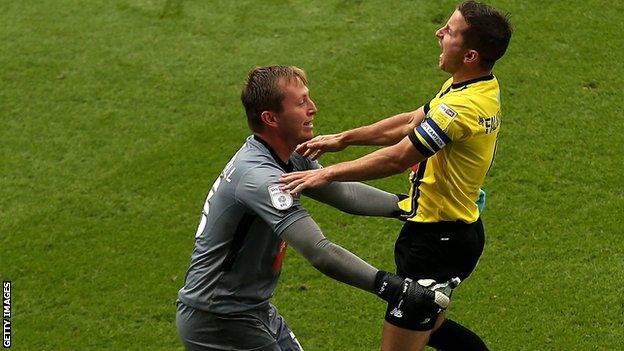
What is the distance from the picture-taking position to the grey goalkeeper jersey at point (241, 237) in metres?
4.33

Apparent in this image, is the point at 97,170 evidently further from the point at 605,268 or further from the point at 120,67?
the point at 605,268

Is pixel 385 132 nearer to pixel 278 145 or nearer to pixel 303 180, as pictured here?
pixel 278 145

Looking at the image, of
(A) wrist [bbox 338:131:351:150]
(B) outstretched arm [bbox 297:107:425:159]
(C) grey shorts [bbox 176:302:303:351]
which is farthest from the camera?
(B) outstretched arm [bbox 297:107:425:159]

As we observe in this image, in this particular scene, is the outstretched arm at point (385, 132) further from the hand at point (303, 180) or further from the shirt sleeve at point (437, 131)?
the hand at point (303, 180)

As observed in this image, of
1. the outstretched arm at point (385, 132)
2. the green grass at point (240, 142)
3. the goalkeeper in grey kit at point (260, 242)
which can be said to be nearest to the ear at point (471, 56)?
the outstretched arm at point (385, 132)

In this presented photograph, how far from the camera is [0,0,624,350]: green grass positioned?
6.83 m

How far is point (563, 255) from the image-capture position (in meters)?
7.20

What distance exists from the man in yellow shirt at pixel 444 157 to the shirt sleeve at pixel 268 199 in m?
0.28

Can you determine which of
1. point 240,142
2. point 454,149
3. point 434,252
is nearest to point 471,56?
point 454,149

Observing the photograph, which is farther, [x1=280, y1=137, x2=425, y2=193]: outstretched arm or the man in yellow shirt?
the man in yellow shirt

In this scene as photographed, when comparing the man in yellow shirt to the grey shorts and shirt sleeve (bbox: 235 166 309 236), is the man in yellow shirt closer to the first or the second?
shirt sleeve (bbox: 235 166 309 236)

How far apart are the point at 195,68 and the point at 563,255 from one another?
4.30 meters

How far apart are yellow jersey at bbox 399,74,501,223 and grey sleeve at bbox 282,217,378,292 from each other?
2.64 ft

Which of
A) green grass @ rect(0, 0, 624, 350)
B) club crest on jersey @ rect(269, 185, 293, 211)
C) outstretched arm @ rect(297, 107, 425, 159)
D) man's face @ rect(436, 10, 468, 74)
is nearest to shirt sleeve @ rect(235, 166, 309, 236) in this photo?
club crest on jersey @ rect(269, 185, 293, 211)
